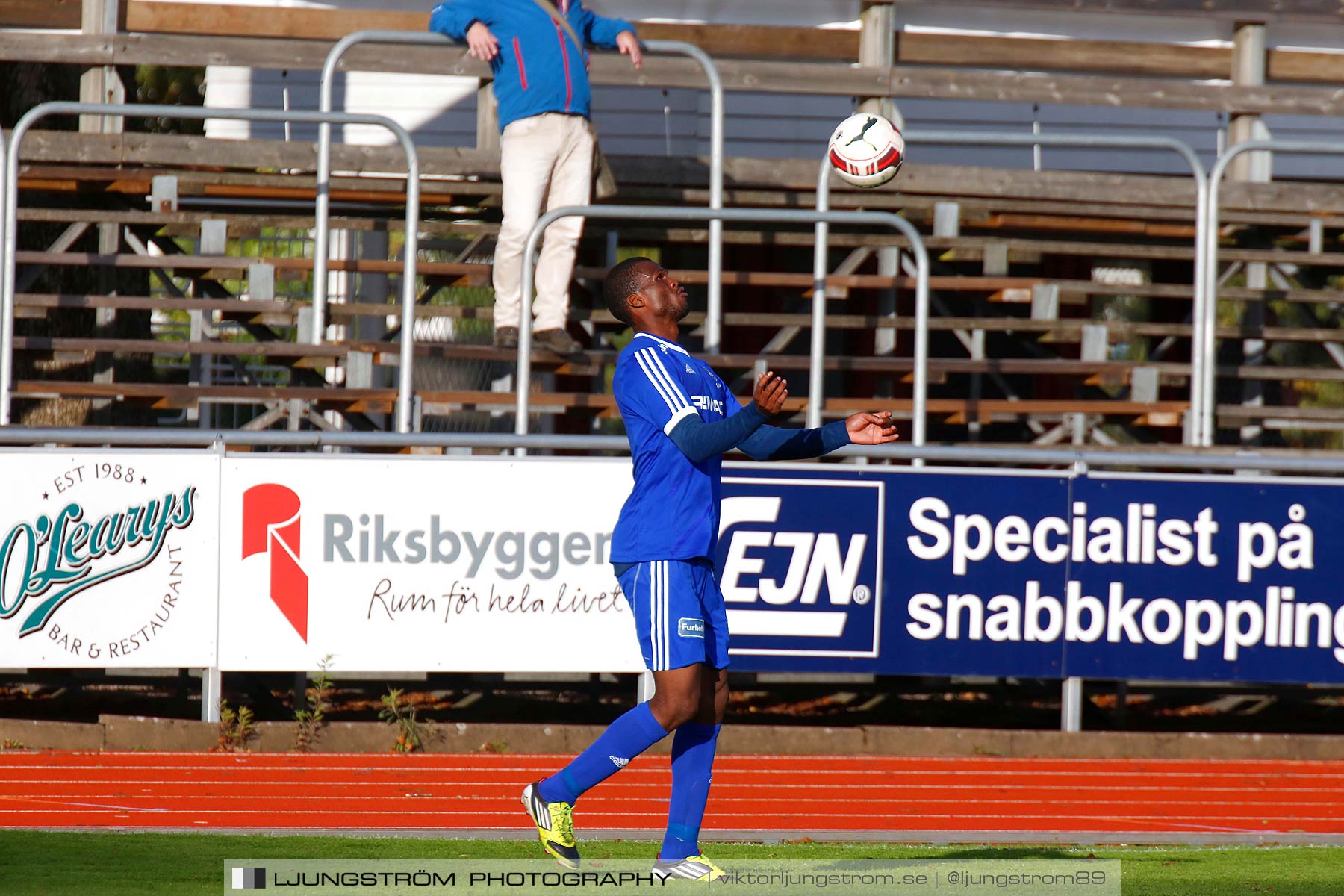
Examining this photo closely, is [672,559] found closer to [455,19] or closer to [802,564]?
[802,564]

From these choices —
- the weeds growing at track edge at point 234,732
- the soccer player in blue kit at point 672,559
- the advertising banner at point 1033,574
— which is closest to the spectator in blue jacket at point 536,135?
the advertising banner at point 1033,574

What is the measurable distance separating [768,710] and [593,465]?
240cm

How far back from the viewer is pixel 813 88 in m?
12.3

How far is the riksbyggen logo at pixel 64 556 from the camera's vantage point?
8.05 m

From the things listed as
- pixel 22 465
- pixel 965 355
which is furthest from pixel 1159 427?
pixel 22 465

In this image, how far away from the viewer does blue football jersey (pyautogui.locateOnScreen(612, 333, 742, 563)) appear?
5.27 m

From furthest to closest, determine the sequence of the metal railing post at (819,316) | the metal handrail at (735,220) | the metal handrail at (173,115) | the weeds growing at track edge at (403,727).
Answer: the metal railing post at (819,316) → the metal handrail at (735,220) → the metal handrail at (173,115) → the weeds growing at track edge at (403,727)

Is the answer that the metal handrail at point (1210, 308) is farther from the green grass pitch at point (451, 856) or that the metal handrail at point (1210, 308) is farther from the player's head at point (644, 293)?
the player's head at point (644, 293)

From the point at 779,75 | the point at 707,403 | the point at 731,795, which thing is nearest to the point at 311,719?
the point at 731,795

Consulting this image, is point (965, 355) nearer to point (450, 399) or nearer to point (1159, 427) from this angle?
point (1159, 427)

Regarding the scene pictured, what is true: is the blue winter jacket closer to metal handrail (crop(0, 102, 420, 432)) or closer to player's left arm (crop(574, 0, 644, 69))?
player's left arm (crop(574, 0, 644, 69))

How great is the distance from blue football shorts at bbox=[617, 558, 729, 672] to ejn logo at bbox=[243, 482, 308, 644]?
130 inches

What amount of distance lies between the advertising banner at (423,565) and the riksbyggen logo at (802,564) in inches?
22.9

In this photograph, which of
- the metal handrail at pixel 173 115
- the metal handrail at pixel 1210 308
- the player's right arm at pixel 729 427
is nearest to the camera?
the player's right arm at pixel 729 427
